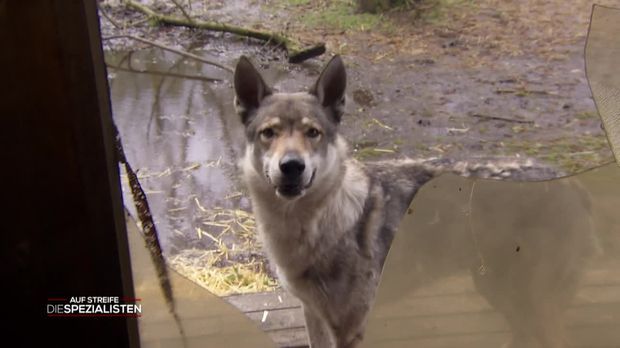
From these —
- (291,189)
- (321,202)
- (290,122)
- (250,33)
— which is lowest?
(321,202)

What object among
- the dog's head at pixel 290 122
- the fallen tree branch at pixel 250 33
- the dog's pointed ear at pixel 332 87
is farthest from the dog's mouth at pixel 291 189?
the fallen tree branch at pixel 250 33

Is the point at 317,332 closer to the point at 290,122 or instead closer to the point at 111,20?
the point at 290,122

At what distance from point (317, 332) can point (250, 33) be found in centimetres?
70

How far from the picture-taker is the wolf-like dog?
1.23m

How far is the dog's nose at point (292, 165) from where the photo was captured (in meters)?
1.20

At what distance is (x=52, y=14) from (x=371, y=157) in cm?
80

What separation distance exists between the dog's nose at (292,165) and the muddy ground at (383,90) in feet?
0.53

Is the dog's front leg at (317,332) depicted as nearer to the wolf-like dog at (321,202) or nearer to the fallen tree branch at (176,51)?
the wolf-like dog at (321,202)

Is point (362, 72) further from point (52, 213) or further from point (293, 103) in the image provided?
point (52, 213)

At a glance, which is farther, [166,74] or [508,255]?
[166,74]

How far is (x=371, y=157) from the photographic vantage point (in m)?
1.51

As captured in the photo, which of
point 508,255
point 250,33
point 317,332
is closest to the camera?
point 508,255

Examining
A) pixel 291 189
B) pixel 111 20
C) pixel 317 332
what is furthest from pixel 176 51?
pixel 317 332

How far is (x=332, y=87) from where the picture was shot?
1207 millimetres
